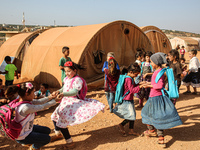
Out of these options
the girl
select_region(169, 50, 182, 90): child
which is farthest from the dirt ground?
select_region(169, 50, 182, 90): child

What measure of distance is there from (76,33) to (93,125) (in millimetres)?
4983

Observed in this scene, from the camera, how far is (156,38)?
14742 millimetres

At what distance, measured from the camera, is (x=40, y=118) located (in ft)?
16.4

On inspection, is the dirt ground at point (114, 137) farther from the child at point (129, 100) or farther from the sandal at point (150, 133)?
the child at point (129, 100)

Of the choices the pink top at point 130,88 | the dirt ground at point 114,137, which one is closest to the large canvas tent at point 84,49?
the dirt ground at point 114,137

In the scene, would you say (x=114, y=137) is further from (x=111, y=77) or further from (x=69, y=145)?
(x=111, y=77)

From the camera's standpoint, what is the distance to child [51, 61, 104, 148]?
10.5 ft

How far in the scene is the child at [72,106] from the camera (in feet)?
10.5

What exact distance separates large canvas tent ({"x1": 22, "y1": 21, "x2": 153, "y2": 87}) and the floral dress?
3.75 meters

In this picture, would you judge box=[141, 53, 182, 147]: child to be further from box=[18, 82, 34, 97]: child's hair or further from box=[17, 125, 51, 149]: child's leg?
box=[18, 82, 34, 97]: child's hair

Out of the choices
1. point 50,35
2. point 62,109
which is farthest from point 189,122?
point 50,35

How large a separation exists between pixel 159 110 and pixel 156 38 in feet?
41.0

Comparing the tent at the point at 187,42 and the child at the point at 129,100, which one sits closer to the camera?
the child at the point at 129,100

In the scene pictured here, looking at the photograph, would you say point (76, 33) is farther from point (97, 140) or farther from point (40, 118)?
point (97, 140)
